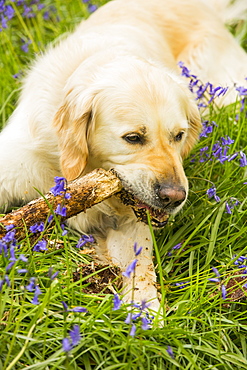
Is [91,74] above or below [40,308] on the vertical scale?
above

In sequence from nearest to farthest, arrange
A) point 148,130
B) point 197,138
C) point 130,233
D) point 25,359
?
point 25,359
point 148,130
point 130,233
point 197,138

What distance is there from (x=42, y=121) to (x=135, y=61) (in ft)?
2.20

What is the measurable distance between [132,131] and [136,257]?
0.71 metres

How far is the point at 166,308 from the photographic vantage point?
264cm

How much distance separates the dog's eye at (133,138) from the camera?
280 cm

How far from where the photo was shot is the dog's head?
2.74 metres

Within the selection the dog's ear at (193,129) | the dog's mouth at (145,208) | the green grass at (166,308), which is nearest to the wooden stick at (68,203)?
the green grass at (166,308)

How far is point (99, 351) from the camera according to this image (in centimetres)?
223

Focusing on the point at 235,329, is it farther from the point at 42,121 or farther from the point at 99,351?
the point at 42,121

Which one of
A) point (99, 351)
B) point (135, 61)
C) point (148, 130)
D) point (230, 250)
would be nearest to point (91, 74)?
point (135, 61)

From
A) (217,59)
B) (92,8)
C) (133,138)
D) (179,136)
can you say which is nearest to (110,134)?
(133,138)

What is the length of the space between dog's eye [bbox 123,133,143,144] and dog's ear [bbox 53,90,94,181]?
0.87 feet

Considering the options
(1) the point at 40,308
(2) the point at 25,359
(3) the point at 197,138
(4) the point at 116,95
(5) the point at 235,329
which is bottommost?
(5) the point at 235,329

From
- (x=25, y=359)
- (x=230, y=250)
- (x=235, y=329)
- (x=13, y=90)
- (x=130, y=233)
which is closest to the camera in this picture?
(x=25, y=359)
